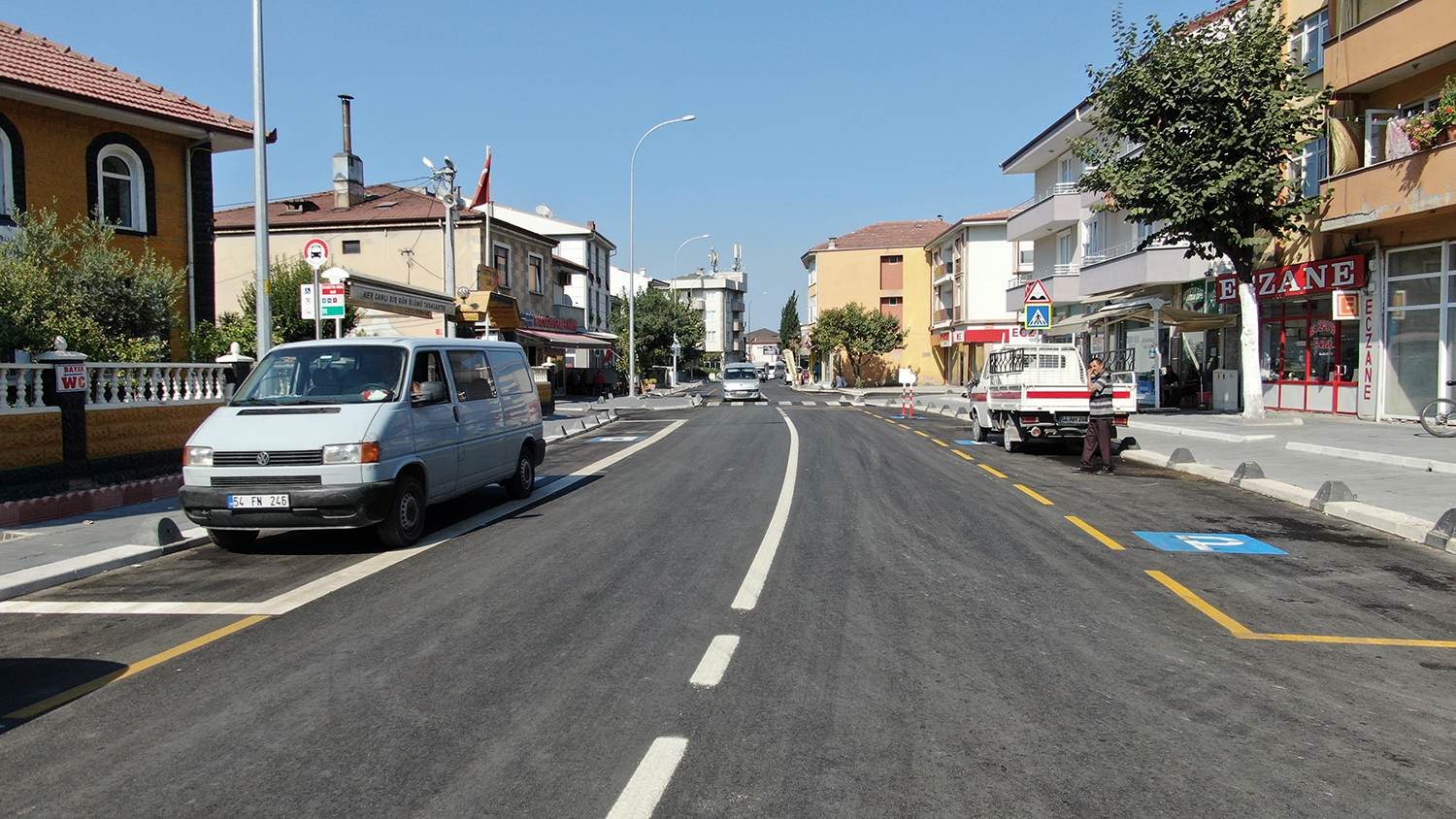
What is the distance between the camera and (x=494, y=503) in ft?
36.1

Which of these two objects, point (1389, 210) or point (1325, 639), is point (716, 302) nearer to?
point (1389, 210)

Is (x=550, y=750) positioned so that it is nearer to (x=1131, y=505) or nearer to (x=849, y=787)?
(x=849, y=787)

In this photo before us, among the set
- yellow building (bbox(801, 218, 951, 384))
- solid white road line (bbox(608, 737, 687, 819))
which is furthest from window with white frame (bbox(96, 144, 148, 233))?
yellow building (bbox(801, 218, 951, 384))

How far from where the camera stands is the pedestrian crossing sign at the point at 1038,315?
21.0 m

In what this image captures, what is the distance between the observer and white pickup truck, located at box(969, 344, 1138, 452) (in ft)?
52.9

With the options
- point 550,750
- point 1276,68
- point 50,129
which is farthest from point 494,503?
point 1276,68

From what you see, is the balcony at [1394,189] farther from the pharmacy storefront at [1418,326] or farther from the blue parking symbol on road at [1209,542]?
the blue parking symbol on road at [1209,542]

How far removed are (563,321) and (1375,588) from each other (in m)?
45.5

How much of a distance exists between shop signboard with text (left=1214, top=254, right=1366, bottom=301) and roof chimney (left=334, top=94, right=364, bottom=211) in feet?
113

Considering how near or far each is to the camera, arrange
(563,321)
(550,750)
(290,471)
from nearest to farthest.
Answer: (550,750) < (290,471) < (563,321)

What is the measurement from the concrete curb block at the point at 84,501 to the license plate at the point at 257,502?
3.38 metres

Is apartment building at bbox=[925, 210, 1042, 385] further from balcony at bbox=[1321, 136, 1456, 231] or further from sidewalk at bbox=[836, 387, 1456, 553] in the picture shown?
sidewalk at bbox=[836, 387, 1456, 553]

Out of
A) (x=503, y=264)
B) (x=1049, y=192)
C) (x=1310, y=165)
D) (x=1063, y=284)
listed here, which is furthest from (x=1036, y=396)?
(x=503, y=264)

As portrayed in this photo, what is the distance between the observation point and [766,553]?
7695 mm
